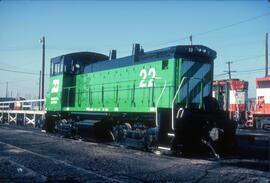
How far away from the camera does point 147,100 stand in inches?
456

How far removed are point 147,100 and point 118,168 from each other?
3942 mm

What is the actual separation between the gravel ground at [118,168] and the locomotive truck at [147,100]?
78 cm

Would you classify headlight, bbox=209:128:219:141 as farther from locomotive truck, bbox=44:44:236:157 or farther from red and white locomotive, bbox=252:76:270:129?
red and white locomotive, bbox=252:76:270:129

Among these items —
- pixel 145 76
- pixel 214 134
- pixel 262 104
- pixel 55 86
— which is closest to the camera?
pixel 214 134

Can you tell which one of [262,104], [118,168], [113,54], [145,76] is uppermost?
[113,54]

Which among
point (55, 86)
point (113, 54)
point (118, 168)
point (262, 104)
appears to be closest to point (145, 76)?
point (113, 54)

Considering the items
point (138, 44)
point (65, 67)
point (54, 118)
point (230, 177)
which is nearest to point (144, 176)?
point (230, 177)

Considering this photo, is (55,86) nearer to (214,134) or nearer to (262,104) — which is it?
(214,134)

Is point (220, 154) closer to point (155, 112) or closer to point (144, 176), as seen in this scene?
point (155, 112)

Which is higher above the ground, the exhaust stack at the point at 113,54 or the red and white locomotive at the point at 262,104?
the exhaust stack at the point at 113,54

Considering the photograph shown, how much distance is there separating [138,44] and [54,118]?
702cm

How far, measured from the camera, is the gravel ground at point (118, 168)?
6.96 metres

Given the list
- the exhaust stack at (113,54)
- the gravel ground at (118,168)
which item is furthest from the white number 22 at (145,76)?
the exhaust stack at (113,54)

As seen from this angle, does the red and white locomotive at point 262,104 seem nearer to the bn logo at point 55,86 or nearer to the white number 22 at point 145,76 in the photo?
the white number 22 at point 145,76
